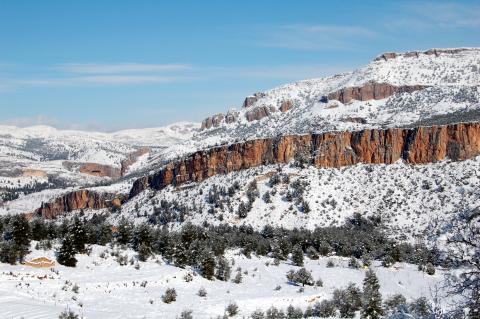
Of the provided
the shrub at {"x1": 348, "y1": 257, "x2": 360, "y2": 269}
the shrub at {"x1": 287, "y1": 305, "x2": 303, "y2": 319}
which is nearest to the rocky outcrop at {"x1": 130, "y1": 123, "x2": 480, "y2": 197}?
the shrub at {"x1": 348, "y1": 257, "x2": 360, "y2": 269}

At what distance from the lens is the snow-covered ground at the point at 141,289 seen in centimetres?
2631

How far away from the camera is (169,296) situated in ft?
104

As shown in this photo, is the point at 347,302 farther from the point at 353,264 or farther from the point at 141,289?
the point at 353,264

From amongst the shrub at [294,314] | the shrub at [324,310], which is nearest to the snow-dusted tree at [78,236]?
the shrub at [294,314]

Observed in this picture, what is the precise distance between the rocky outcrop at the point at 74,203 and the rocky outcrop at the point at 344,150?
37677 mm

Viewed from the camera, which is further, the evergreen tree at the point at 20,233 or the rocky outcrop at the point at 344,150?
the rocky outcrop at the point at 344,150

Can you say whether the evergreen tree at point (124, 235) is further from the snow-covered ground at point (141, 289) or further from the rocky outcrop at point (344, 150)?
the rocky outcrop at point (344, 150)

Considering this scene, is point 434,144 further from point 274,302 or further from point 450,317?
point 450,317

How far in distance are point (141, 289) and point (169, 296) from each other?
252 cm

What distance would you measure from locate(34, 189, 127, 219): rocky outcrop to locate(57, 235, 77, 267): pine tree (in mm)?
115006

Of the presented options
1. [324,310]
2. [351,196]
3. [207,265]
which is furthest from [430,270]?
[351,196]

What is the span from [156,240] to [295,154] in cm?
6460

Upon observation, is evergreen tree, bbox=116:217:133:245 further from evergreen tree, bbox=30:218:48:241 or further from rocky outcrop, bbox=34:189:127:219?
rocky outcrop, bbox=34:189:127:219

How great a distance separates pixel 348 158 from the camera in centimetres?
10544
